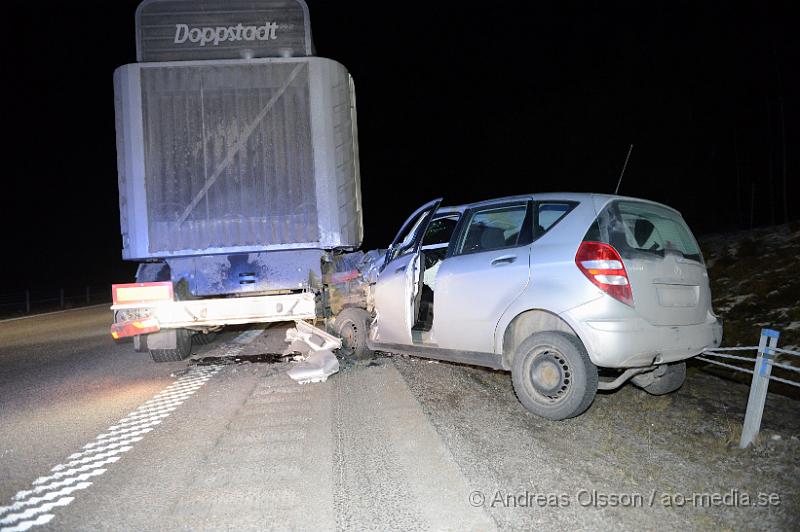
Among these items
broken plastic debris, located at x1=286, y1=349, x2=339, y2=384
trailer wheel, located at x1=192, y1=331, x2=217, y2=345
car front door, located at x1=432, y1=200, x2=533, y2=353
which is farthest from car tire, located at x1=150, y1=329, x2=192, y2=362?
car front door, located at x1=432, y1=200, x2=533, y2=353

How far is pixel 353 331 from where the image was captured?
7.85m

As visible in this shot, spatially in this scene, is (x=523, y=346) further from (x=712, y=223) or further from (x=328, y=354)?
(x=712, y=223)

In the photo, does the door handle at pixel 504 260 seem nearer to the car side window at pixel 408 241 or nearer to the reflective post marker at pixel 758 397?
the car side window at pixel 408 241

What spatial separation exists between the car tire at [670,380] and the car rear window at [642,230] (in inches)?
39.3

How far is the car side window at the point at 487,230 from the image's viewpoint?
17.6 feet

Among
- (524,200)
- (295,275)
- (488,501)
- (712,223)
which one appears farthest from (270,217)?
(712,223)

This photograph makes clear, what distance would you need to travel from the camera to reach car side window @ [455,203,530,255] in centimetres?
538

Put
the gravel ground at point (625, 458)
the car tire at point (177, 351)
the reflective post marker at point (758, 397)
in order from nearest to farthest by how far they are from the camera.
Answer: the gravel ground at point (625, 458) → the reflective post marker at point (758, 397) → the car tire at point (177, 351)

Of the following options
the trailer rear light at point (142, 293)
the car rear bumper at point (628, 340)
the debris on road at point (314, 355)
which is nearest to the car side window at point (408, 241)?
the debris on road at point (314, 355)

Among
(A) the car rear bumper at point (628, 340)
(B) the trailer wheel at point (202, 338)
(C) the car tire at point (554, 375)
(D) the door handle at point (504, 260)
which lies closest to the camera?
(A) the car rear bumper at point (628, 340)

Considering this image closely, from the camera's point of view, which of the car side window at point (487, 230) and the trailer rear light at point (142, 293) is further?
the trailer rear light at point (142, 293)

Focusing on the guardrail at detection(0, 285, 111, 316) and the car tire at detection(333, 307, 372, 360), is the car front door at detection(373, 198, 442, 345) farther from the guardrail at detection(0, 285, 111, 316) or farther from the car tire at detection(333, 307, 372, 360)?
the guardrail at detection(0, 285, 111, 316)

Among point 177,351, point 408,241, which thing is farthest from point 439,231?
point 177,351

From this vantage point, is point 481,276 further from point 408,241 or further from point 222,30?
point 222,30
